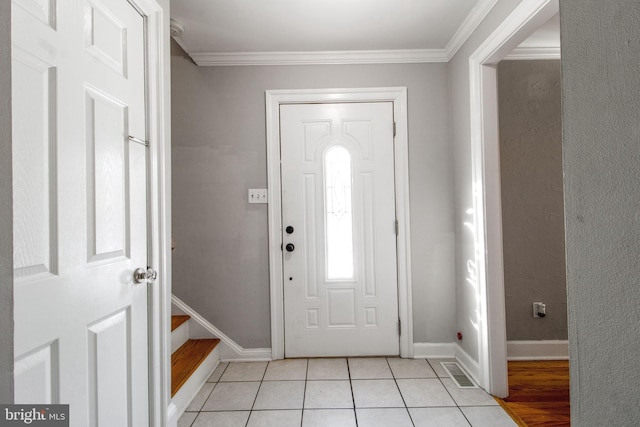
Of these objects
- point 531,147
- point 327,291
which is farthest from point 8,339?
point 531,147

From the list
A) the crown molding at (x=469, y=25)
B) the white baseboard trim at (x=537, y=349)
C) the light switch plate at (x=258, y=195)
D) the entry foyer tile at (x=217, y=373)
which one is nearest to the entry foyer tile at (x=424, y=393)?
the white baseboard trim at (x=537, y=349)

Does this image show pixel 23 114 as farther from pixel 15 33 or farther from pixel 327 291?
pixel 327 291

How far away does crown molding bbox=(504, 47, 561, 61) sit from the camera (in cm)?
254

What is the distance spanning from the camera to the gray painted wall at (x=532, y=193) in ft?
8.29

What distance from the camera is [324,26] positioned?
87.8 inches

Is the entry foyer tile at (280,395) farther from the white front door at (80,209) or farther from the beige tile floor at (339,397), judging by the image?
the white front door at (80,209)

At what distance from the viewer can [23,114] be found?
87cm

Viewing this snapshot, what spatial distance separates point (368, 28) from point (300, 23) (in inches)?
18.6

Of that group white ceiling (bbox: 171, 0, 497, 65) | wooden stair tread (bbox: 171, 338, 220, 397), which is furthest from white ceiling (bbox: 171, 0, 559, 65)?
wooden stair tread (bbox: 171, 338, 220, 397)

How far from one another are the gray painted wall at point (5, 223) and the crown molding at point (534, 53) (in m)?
3.00

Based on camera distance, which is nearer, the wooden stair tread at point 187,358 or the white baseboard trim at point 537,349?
the wooden stair tread at point 187,358

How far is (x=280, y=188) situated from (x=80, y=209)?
1.61m

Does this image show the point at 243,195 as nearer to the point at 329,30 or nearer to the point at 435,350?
the point at 329,30
